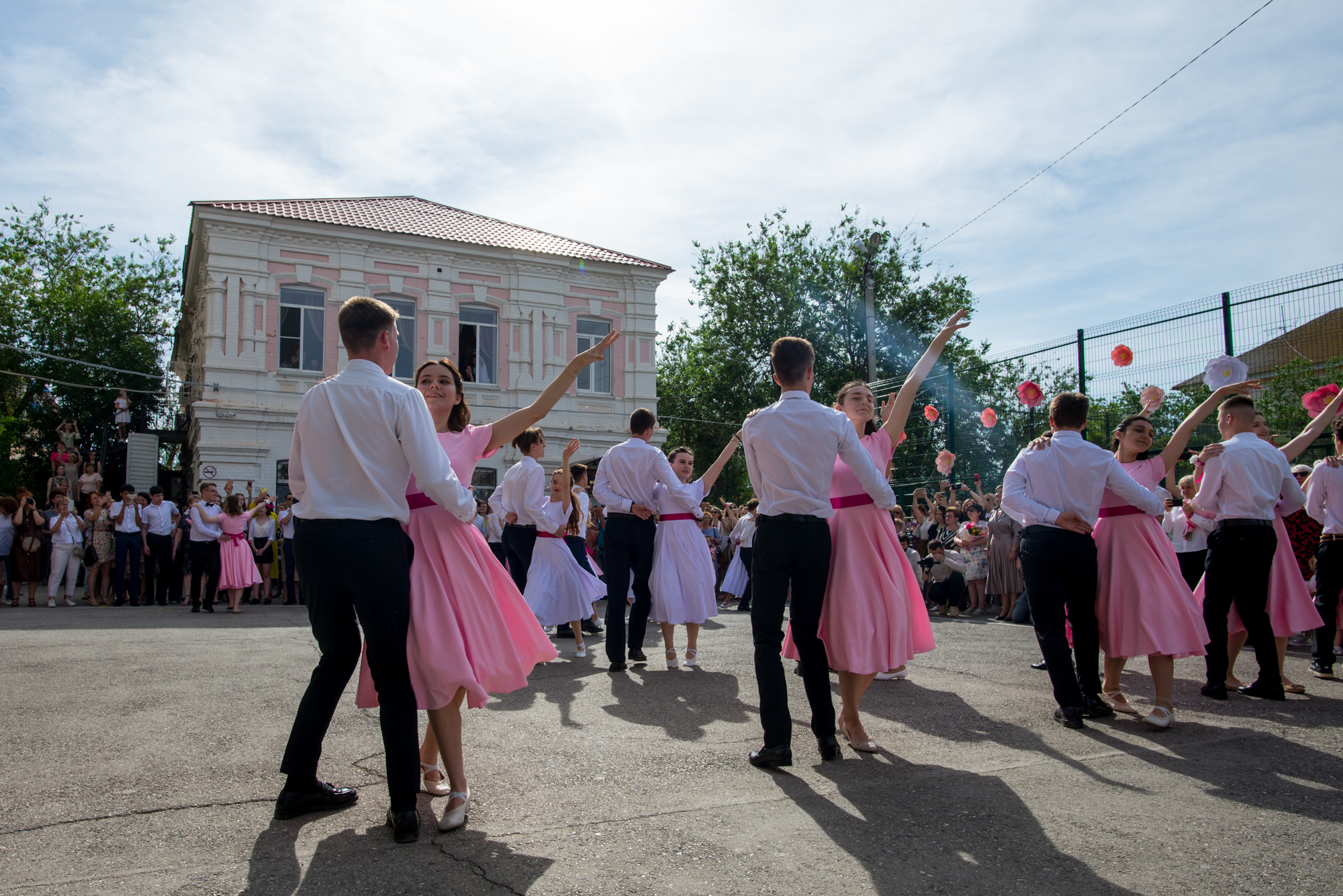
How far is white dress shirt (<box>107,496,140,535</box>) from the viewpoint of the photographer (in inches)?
651

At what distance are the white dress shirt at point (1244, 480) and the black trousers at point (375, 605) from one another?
17.9 ft

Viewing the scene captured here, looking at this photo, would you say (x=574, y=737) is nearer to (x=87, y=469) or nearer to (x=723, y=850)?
(x=723, y=850)

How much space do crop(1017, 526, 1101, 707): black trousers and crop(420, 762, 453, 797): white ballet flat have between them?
132 inches

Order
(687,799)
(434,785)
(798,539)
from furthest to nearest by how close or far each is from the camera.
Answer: (798,539) < (434,785) < (687,799)

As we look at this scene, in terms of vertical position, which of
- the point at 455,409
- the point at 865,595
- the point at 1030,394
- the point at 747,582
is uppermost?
the point at 1030,394

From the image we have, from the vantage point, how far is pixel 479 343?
28125 millimetres

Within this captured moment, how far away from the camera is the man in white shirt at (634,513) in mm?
8023

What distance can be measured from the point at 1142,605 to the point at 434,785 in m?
4.15

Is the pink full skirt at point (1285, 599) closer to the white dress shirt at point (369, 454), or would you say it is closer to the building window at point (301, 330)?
the white dress shirt at point (369, 454)

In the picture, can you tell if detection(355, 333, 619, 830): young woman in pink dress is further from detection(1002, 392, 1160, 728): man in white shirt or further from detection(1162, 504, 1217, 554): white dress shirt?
detection(1162, 504, 1217, 554): white dress shirt

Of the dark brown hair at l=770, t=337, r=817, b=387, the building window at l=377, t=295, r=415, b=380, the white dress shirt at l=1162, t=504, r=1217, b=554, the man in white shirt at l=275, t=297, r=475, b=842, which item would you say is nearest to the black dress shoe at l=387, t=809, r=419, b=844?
the man in white shirt at l=275, t=297, r=475, b=842

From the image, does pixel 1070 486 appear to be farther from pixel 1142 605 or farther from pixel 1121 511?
pixel 1142 605

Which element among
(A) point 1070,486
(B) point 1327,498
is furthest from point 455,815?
(B) point 1327,498

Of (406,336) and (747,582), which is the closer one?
(747,582)
